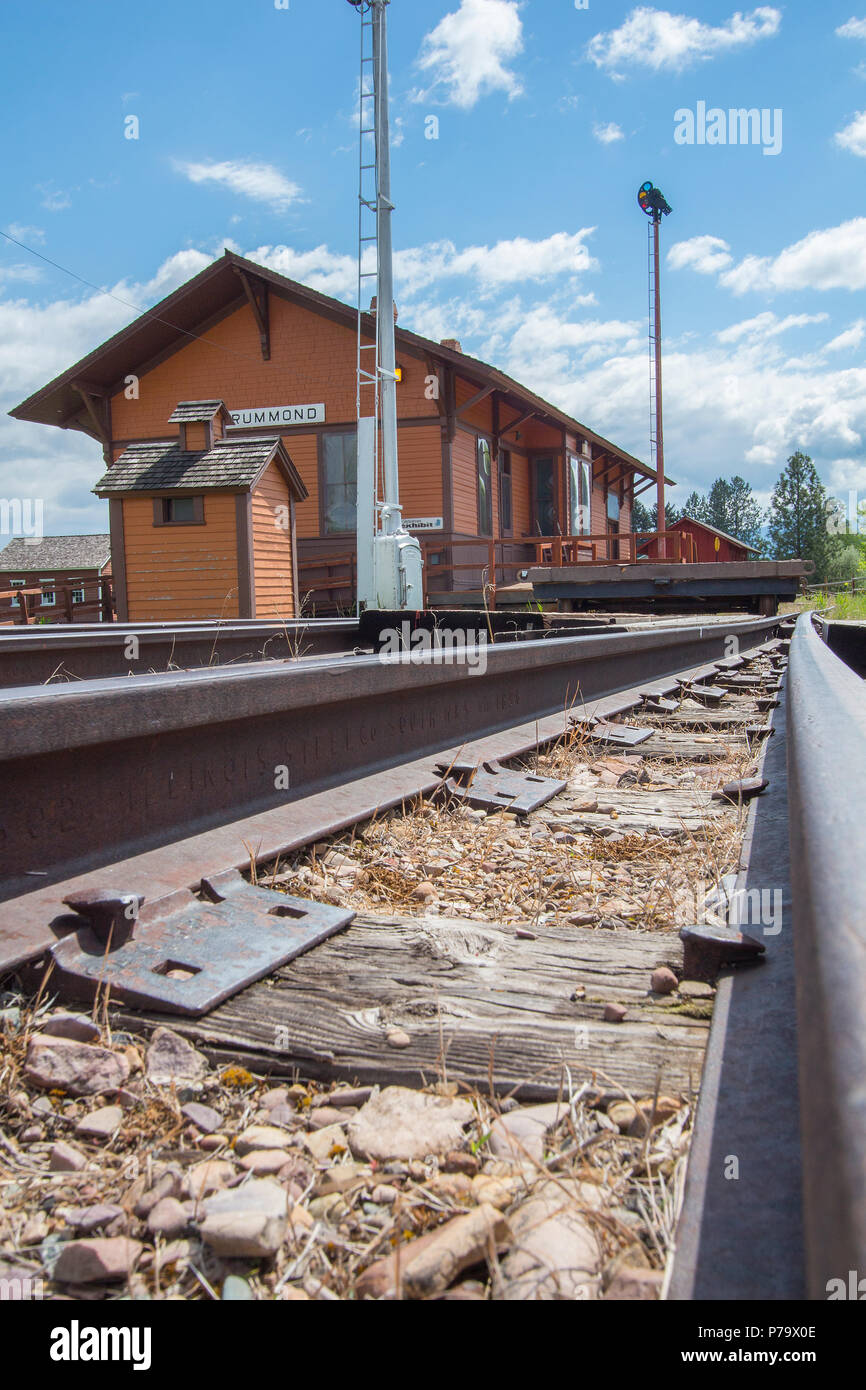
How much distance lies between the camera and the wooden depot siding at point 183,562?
14625mm

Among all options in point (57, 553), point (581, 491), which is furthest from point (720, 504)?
point (581, 491)

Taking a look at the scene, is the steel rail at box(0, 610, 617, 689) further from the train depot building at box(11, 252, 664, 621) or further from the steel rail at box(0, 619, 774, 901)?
the train depot building at box(11, 252, 664, 621)

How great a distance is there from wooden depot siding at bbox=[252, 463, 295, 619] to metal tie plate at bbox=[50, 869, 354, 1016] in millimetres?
13074

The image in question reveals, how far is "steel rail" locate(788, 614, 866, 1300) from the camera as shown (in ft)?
A: 1.94

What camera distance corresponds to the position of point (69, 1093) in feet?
4.58

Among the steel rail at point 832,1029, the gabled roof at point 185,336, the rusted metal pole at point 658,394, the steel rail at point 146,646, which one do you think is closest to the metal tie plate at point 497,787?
the steel rail at point 832,1029

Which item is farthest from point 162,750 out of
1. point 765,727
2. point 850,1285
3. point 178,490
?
point 178,490

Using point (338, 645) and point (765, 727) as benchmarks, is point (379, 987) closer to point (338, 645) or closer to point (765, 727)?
point (765, 727)

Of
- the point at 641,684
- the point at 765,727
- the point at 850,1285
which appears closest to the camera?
the point at 850,1285

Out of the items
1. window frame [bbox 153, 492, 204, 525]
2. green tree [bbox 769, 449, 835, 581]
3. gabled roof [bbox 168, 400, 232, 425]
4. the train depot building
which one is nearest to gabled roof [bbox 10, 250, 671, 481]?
the train depot building

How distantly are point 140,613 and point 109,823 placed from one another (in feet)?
46.9

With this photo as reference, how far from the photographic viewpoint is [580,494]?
99.0 feet

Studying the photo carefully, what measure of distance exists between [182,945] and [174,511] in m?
14.1
